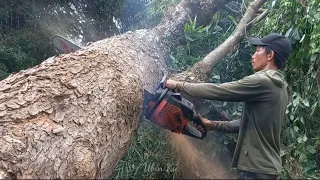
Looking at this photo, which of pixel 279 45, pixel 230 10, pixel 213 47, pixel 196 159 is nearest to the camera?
pixel 279 45

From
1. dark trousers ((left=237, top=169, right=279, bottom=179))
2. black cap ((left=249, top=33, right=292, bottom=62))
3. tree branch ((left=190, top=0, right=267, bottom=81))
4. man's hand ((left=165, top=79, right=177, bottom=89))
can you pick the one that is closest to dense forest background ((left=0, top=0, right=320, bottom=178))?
tree branch ((left=190, top=0, right=267, bottom=81))

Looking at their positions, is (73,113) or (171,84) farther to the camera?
(171,84)

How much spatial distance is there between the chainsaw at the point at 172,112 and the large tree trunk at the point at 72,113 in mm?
209

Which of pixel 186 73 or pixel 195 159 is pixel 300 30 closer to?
pixel 186 73

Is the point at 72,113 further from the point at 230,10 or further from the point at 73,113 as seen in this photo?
the point at 230,10

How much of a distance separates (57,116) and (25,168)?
1.37ft

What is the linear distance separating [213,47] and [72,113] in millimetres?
2803

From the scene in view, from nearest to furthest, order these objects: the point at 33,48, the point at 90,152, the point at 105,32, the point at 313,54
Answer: the point at 90,152 < the point at 313,54 < the point at 33,48 < the point at 105,32

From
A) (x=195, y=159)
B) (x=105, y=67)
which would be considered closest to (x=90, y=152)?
(x=105, y=67)

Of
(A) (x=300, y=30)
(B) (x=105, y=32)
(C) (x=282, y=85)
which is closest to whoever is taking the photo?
(C) (x=282, y=85)

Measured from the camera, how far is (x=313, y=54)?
3021mm

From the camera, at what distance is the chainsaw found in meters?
2.55

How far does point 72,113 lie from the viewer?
7.32ft

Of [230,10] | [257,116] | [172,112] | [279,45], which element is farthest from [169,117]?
[230,10]
